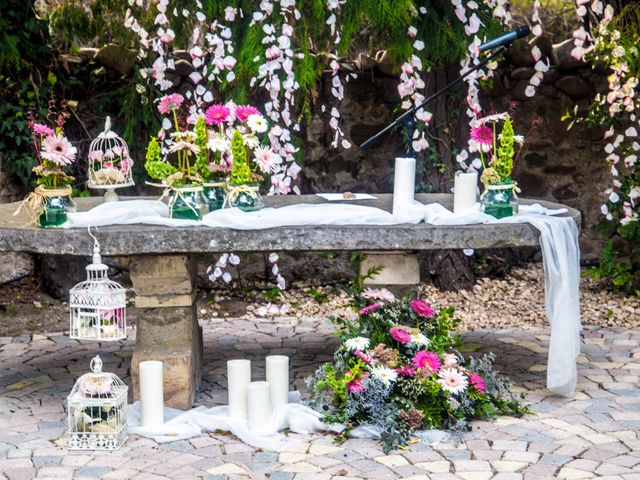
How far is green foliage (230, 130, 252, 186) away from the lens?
16.7 feet

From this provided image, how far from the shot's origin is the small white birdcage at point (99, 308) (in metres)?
4.68

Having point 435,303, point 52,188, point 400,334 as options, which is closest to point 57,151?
point 52,188

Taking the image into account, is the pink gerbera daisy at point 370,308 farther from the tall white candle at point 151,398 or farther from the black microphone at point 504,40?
the black microphone at point 504,40

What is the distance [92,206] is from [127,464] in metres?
1.69

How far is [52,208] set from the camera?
487cm

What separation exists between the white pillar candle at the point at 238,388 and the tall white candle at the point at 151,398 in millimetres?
295

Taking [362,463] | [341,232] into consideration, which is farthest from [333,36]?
[362,463]

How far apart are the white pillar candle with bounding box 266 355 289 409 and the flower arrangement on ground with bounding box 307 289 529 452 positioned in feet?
0.36

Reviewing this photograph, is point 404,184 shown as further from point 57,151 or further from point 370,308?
point 57,151

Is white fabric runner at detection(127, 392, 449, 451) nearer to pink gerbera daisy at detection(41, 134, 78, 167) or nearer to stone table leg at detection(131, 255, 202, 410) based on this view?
stone table leg at detection(131, 255, 202, 410)

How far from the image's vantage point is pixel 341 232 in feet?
16.0

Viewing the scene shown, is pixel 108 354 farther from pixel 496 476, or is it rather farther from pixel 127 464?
pixel 496 476

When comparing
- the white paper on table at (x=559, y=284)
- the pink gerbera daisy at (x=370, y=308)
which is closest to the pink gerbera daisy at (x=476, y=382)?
the white paper on table at (x=559, y=284)

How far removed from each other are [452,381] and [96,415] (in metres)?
1.46
